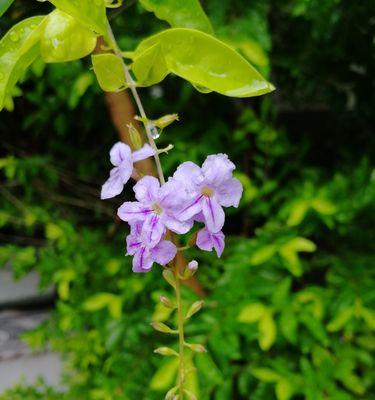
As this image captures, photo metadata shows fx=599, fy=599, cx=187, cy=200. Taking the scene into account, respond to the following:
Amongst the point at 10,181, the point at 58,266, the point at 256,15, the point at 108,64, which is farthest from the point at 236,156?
the point at 108,64

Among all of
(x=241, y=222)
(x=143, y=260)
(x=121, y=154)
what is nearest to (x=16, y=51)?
(x=121, y=154)

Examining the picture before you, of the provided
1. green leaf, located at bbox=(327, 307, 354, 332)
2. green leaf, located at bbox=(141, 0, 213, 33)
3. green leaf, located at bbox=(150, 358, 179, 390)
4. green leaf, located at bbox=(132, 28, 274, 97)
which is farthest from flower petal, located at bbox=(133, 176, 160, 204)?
green leaf, located at bbox=(327, 307, 354, 332)

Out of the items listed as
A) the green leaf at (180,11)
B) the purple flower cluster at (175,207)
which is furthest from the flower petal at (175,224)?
→ the green leaf at (180,11)

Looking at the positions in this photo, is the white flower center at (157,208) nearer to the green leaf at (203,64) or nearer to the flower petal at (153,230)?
the flower petal at (153,230)

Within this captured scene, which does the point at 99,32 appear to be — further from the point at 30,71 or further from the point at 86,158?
the point at 86,158

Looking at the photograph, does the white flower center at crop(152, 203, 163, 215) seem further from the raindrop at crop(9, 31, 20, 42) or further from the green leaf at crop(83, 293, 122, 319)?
the green leaf at crop(83, 293, 122, 319)

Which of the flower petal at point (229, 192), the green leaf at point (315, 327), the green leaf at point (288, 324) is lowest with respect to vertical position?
the green leaf at point (315, 327)
